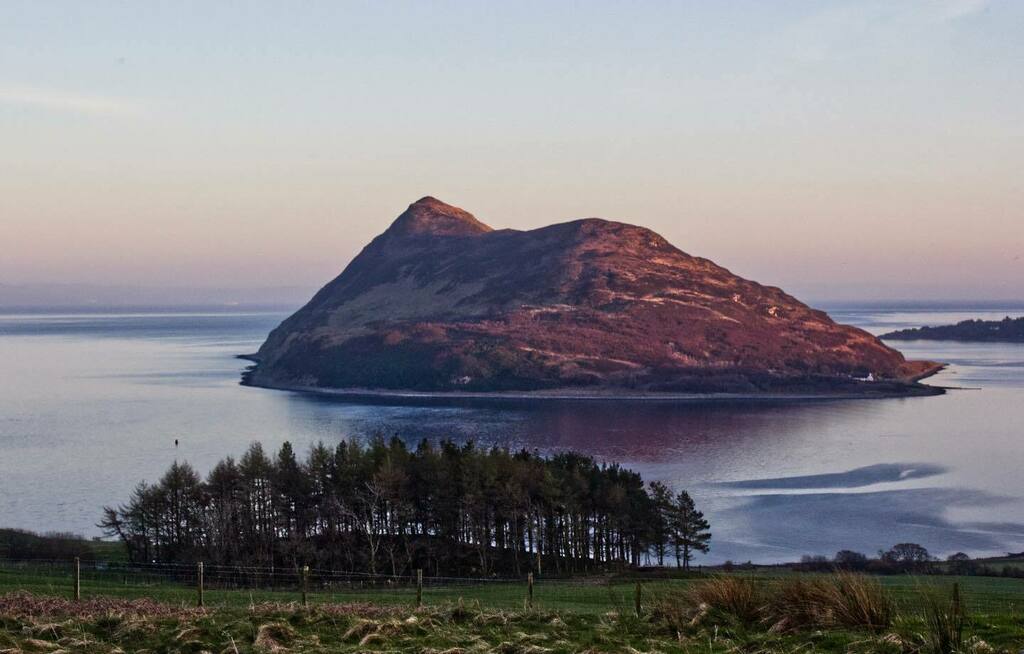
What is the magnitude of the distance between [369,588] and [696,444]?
250ft

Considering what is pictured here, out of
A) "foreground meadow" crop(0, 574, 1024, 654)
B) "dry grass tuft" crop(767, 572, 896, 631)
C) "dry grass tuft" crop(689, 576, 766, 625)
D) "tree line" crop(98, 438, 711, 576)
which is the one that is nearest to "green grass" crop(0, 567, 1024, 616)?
"foreground meadow" crop(0, 574, 1024, 654)

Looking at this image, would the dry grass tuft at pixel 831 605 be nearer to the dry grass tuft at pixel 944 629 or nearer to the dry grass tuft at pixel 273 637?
the dry grass tuft at pixel 944 629

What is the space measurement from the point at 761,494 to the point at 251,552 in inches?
1676

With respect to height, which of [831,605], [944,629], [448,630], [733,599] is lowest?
[448,630]

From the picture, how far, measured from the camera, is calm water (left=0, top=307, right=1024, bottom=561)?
207ft

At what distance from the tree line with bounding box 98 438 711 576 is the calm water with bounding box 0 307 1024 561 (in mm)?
9124

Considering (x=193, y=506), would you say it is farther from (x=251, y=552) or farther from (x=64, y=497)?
(x=64, y=497)

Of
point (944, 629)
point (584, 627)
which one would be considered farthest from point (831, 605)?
point (584, 627)

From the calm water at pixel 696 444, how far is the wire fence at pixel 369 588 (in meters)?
21.1

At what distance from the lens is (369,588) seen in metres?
34.2

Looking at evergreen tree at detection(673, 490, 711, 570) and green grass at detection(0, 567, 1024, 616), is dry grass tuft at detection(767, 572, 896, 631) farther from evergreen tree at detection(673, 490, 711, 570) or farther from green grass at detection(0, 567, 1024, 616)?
evergreen tree at detection(673, 490, 711, 570)

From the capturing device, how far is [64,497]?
6819 cm

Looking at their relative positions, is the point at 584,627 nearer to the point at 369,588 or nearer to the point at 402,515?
the point at 369,588

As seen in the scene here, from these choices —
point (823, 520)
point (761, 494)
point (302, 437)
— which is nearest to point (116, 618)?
point (823, 520)
